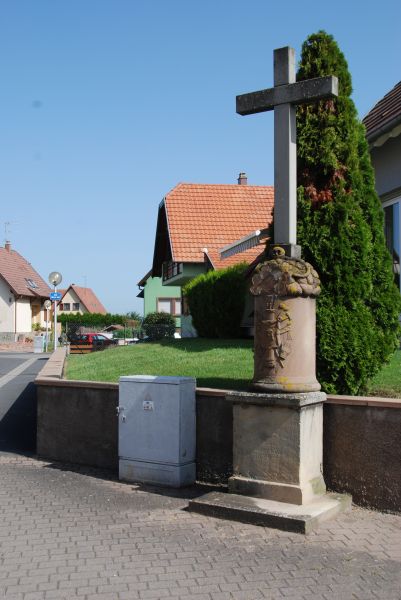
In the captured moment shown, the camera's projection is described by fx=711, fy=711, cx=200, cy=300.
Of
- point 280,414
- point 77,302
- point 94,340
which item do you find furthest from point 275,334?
point 77,302

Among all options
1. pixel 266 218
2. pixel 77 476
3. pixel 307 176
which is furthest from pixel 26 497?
pixel 266 218

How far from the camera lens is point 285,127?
696 centimetres

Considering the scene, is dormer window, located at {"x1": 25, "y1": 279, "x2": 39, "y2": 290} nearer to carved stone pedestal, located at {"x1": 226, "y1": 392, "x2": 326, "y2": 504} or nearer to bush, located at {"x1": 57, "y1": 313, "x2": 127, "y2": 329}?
bush, located at {"x1": 57, "y1": 313, "x2": 127, "y2": 329}

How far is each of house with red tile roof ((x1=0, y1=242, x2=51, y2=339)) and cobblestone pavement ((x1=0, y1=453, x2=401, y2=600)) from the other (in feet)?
179

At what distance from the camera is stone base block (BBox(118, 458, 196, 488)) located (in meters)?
7.32

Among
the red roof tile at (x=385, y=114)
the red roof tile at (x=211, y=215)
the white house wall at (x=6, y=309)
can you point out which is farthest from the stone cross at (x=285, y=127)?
the white house wall at (x=6, y=309)

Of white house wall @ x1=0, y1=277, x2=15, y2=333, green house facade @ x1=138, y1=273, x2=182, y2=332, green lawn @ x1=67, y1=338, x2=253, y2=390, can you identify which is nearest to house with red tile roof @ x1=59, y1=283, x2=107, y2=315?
white house wall @ x1=0, y1=277, x2=15, y2=333

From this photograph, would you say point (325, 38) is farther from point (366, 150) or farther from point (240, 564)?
point (240, 564)

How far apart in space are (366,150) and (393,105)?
6055 mm

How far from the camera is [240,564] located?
5.05 metres

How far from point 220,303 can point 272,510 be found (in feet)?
43.7

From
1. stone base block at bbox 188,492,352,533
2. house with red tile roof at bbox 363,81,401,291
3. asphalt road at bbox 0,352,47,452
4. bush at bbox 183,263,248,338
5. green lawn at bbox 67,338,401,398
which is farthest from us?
bush at bbox 183,263,248,338

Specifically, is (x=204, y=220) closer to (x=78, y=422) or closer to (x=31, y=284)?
(x=78, y=422)

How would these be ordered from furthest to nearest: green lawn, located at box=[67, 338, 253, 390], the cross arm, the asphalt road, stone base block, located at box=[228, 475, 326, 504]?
the asphalt road, green lawn, located at box=[67, 338, 253, 390], the cross arm, stone base block, located at box=[228, 475, 326, 504]
